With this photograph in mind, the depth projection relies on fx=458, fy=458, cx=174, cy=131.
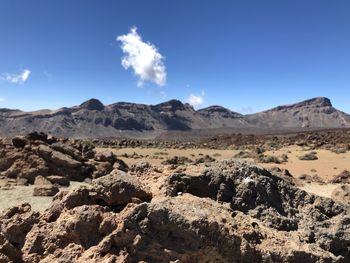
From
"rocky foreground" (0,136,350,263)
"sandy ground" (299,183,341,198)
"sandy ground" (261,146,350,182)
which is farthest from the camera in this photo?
"sandy ground" (261,146,350,182)

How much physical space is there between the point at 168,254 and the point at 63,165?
14.9 metres

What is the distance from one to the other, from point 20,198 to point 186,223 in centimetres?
1035

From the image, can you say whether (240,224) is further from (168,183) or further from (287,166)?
(287,166)

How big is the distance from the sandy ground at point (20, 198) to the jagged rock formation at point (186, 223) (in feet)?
24.5

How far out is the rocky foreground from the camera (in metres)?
5.11

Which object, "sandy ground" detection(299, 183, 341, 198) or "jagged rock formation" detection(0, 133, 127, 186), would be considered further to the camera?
"jagged rock formation" detection(0, 133, 127, 186)

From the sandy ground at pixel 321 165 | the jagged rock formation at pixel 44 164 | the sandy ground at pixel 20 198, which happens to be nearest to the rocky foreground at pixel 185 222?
the sandy ground at pixel 20 198

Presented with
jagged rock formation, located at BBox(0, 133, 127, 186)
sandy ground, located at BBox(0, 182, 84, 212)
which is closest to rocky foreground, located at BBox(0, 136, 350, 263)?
sandy ground, located at BBox(0, 182, 84, 212)

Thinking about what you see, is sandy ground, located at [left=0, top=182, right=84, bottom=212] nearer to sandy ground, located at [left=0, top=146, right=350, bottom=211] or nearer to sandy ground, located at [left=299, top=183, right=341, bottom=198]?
sandy ground, located at [left=0, top=146, right=350, bottom=211]

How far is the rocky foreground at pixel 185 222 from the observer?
5.11 metres

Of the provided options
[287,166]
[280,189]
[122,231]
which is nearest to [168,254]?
[122,231]

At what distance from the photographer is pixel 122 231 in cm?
511

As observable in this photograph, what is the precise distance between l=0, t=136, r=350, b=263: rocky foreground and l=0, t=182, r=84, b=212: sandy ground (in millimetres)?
6988

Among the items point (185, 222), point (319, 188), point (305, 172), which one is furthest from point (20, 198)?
point (305, 172)
